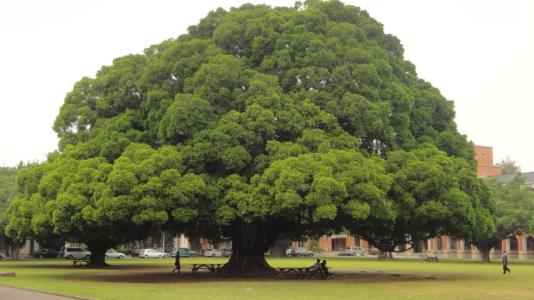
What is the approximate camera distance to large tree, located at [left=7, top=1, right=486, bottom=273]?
83.3 ft

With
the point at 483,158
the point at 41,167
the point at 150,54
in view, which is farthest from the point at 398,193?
the point at 483,158

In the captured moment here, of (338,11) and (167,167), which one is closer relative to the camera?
(167,167)

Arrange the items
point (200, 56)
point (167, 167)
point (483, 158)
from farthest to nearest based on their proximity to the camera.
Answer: point (483, 158)
point (200, 56)
point (167, 167)

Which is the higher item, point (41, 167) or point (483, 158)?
point (483, 158)

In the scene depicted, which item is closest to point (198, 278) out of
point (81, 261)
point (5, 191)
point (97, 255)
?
point (97, 255)

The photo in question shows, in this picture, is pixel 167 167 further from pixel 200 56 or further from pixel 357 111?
pixel 357 111

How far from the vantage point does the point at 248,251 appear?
31.8 m

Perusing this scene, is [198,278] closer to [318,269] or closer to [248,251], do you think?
[248,251]

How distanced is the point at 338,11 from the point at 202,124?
11423mm

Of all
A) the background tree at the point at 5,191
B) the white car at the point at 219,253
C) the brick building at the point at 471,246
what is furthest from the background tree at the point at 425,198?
the white car at the point at 219,253

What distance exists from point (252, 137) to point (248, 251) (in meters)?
7.73

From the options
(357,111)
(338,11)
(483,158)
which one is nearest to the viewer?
(357,111)

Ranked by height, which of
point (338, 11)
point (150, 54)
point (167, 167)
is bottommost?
point (167, 167)

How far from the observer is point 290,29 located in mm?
31359
